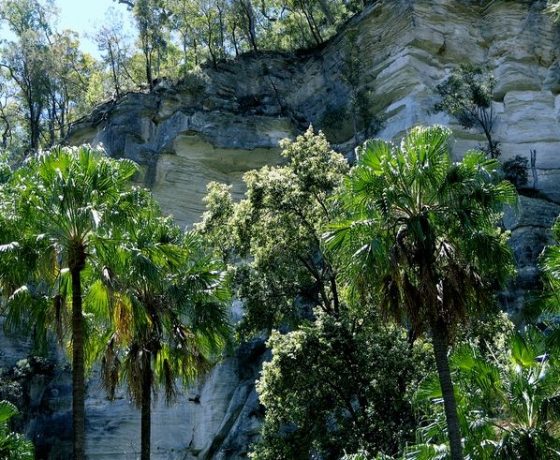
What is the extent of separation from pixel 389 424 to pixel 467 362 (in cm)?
407

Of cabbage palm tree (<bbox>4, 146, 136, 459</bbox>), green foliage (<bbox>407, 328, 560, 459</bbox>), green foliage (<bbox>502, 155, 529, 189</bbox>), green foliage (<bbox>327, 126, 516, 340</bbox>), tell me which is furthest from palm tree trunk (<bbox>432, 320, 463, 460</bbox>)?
green foliage (<bbox>502, 155, 529, 189</bbox>)

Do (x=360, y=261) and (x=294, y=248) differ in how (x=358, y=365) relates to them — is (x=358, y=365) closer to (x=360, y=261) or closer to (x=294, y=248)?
(x=294, y=248)

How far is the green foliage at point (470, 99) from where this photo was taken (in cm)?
3167

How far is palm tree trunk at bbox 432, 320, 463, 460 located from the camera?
11.1 meters

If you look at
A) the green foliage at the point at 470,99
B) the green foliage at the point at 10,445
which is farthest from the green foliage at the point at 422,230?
the green foliage at the point at 470,99

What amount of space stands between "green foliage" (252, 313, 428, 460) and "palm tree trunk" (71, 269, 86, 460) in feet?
19.4

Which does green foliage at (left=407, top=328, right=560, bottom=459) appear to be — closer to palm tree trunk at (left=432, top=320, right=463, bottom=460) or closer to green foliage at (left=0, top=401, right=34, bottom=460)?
palm tree trunk at (left=432, top=320, right=463, bottom=460)

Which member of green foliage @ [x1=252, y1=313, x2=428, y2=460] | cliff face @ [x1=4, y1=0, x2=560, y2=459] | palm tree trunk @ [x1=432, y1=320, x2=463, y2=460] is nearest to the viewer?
palm tree trunk @ [x1=432, y1=320, x2=463, y2=460]

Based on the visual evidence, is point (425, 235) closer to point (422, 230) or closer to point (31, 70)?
point (422, 230)

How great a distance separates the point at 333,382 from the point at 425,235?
6149 millimetres

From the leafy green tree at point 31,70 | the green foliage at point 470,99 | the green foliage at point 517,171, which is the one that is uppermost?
the leafy green tree at point 31,70

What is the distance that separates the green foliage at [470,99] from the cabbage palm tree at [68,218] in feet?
72.0

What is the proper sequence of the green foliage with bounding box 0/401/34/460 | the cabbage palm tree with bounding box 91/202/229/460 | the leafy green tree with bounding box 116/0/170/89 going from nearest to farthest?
→ the green foliage with bounding box 0/401/34/460
the cabbage palm tree with bounding box 91/202/229/460
the leafy green tree with bounding box 116/0/170/89

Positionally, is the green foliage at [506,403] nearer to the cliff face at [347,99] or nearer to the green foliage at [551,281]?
the green foliage at [551,281]
